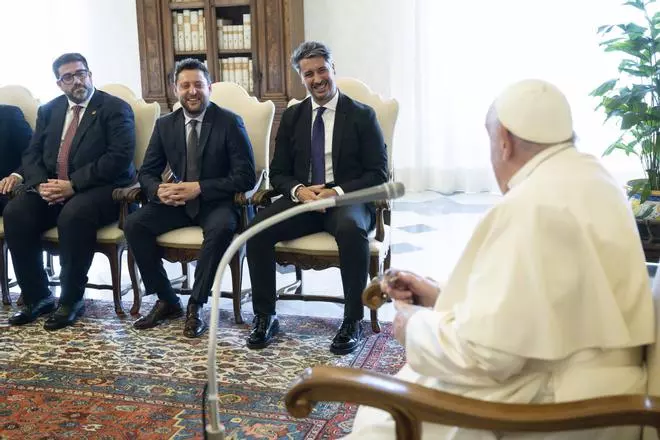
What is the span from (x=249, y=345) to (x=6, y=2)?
568 cm

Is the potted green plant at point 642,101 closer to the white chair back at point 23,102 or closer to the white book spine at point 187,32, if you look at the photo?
the white chair back at point 23,102

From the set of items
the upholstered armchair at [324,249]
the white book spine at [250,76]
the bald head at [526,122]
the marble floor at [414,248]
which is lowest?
the marble floor at [414,248]

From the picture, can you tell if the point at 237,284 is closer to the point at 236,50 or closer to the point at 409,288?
the point at 409,288

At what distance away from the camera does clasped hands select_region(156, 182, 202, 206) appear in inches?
140

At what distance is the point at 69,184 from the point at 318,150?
4.37ft

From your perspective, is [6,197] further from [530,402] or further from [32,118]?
[530,402]

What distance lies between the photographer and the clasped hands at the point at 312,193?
3400 mm

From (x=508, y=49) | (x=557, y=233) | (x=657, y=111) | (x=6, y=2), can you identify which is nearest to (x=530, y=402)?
(x=557, y=233)

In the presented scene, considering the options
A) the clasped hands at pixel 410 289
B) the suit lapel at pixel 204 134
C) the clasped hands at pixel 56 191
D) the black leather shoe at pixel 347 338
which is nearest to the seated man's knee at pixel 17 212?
the clasped hands at pixel 56 191

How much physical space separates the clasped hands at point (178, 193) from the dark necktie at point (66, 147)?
67cm

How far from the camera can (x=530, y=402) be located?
1.40 meters

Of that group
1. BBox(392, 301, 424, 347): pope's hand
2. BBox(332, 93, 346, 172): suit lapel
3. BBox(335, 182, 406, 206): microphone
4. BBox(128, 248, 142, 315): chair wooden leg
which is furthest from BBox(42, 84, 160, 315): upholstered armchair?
BBox(335, 182, 406, 206): microphone

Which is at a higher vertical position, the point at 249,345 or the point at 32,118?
the point at 32,118

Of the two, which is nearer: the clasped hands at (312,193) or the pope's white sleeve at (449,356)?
the pope's white sleeve at (449,356)
